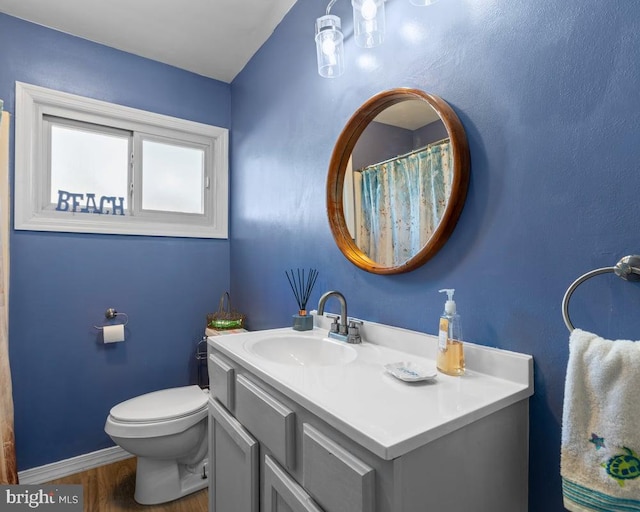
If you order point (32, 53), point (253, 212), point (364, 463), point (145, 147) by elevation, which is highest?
point (32, 53)

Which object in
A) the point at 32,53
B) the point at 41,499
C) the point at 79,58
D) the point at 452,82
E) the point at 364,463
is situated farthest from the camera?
the point at 79,58

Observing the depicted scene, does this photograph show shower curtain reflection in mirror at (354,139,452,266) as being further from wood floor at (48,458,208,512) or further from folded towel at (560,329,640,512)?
wood floor at (48,458,208,512)

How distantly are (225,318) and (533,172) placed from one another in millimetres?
1882

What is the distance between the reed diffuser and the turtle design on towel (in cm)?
103

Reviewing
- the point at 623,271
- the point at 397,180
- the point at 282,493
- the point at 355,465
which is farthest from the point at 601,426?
the point at 397,180

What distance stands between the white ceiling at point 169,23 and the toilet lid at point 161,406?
204 cm

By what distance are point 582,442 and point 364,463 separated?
409 mm

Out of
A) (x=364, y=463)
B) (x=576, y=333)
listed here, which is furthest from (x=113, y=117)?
(x=576, y=333)

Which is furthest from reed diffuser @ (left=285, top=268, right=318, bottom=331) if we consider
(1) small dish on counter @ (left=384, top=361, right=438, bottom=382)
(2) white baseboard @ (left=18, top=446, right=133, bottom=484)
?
(2) white baseboard @ (left=18, top=446, right=133, bottom=484)

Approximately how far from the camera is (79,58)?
202 cm

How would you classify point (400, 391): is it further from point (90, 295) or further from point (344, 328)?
point (90, 295)

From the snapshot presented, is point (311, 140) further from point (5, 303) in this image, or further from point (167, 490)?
point (167, 490)

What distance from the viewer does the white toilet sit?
159cm

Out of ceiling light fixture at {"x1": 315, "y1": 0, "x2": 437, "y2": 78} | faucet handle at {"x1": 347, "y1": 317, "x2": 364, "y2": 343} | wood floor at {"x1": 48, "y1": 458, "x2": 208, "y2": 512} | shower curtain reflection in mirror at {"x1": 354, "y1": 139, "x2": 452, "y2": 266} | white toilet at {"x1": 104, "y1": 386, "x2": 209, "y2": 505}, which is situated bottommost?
wood floor at {"x1": 48, "y1": 458, "x2": 208, "y2": 512}
